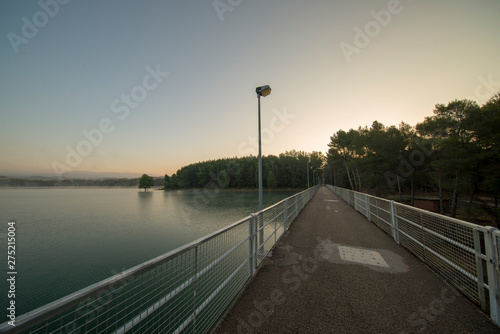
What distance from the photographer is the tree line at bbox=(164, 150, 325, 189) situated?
81688 mm

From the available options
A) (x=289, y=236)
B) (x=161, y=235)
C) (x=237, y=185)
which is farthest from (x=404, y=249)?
(x=237, y=185)

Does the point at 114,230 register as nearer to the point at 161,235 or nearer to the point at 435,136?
the point at 161,235

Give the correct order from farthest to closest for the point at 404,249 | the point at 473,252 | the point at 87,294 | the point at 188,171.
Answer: the point at 188,171, the point at 404,249, the point at 473,252, the point at 87,294

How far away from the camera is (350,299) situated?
305 centimetres

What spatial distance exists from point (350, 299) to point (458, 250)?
6.68 feet

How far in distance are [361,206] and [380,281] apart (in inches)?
321

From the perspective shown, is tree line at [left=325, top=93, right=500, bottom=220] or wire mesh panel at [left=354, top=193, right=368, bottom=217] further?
tree line at [left=325, top=93, right=500, bottom=220]

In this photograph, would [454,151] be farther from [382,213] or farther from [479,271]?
[479,271]

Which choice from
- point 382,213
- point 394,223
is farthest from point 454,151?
point 394,223

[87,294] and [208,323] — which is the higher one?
[87,294]

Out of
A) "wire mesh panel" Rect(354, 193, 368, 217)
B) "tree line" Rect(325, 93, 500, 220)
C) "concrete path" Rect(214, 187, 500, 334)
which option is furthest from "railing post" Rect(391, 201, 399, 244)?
"tree line" Rect(325, 93, 500, 220)

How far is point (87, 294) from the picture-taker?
130 centimetres

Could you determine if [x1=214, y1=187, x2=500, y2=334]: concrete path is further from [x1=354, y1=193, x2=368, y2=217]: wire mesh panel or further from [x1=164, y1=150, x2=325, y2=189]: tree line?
[x1=164, y1=150, x2=325, y2=189]: tree line

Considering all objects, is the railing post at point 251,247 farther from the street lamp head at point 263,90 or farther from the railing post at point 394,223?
the railing post at point 394,223
